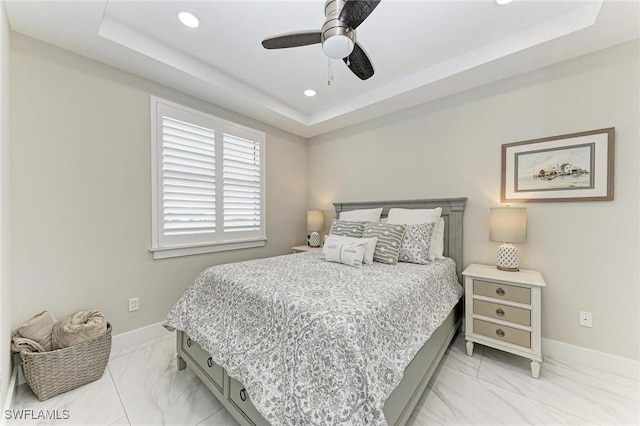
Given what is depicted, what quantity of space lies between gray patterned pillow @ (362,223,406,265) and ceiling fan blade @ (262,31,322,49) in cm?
171

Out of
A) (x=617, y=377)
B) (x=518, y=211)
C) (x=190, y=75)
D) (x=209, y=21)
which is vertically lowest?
(x=617, y=377)

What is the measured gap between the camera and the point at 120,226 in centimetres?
235

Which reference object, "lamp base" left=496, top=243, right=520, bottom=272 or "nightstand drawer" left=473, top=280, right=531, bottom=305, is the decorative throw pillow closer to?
"nightstand drawer" left=473, top=280, right=531, bottom=305

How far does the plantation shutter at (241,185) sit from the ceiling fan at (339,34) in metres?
1.79

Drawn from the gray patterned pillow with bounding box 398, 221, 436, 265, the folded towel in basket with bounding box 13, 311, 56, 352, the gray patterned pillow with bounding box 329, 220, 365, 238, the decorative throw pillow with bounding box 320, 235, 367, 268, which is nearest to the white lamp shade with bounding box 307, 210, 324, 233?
the gray patterned pillow with bounding box 329, 220, 365, 238

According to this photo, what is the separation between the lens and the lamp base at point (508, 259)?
229cm

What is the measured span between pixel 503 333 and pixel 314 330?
1836mm

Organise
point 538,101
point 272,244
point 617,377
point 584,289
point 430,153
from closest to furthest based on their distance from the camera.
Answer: point 617,377, point 584,289, point 538,101, point 430,153, point 272,244

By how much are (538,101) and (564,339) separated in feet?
6.89

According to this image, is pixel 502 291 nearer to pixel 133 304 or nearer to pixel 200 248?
pixel 200 248

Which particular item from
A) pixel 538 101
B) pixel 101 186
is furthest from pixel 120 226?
pixel 538 101

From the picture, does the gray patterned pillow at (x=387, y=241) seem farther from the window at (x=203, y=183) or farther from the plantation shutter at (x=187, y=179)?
the plantation shutter at (x=187, y=179)

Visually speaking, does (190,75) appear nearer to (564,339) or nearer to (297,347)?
(297,347)

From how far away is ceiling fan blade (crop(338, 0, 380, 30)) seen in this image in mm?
1285
